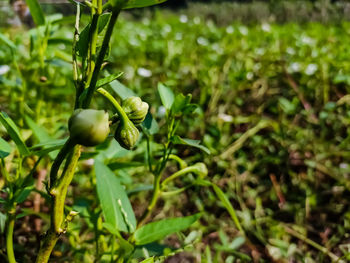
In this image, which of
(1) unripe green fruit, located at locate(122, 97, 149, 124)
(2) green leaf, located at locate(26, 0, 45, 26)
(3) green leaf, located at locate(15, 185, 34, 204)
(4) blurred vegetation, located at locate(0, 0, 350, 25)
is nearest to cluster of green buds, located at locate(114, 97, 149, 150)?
(1) unripe green fruit, located at locate(122, 97, 149, 124)

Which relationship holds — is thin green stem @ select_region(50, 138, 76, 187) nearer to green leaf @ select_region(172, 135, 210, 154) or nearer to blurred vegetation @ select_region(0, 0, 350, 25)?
A: green leaf @ select_region(172, 135, 210, 154)

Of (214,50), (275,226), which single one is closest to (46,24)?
(275,226)

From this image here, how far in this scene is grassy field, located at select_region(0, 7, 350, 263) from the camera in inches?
36.0

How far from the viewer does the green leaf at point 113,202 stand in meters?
0.59

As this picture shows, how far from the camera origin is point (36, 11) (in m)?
0.86

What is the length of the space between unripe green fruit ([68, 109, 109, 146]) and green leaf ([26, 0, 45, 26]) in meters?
0.53

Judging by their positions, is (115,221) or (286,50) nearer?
(115,221)

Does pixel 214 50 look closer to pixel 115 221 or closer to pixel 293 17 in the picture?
pixel 115 221

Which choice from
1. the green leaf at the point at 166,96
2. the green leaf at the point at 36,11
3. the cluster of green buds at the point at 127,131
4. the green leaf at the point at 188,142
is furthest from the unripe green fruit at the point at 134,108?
the green leaf at the point at 36,11

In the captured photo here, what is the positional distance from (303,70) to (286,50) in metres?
0.33

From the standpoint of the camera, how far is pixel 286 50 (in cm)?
185

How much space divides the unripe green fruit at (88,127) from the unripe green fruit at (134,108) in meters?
0.09

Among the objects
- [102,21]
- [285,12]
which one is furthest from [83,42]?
[285,12]

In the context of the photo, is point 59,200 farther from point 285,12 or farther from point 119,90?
point 285,12
